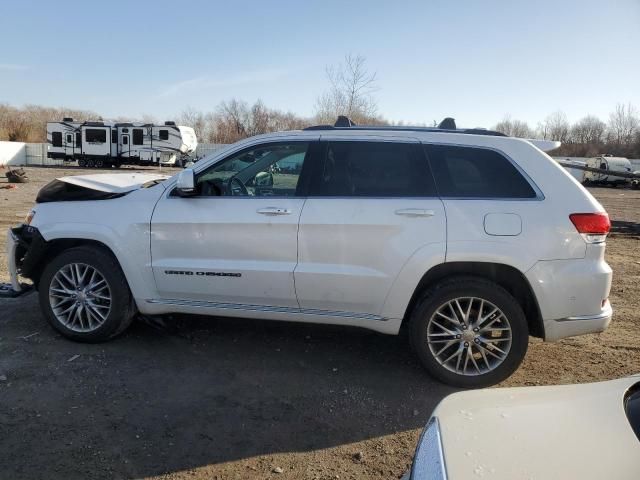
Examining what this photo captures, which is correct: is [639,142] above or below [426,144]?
above

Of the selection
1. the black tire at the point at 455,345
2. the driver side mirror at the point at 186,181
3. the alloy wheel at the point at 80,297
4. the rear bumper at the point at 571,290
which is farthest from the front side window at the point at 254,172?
the rear bumper at the point at 571,290

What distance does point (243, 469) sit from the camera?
10.0ft

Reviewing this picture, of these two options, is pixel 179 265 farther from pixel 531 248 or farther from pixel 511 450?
pixel 511 450

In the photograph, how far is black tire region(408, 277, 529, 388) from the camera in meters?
3.97

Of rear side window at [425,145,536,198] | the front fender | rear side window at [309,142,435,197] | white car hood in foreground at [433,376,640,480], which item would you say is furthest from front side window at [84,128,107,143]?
white car hood in foreground at [433,376,640,480]

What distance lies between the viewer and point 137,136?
38.3 meters

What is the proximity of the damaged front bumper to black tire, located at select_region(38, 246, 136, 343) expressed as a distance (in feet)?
0.53

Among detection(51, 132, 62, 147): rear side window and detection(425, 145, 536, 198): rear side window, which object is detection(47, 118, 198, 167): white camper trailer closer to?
detection(51, 132, 62, 147): rear side window

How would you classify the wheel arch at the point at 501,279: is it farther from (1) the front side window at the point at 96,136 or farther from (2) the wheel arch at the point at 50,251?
(1) the front side window at the point at 96,136

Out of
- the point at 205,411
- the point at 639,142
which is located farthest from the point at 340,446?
the point at 639,142

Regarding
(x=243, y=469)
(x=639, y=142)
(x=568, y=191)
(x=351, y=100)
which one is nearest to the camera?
(x=243, y=469)

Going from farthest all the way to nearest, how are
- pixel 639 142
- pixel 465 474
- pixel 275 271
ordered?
pixel 639 142 → pixel 275 271 → pixel 465 474

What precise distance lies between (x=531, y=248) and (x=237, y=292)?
2.35 m

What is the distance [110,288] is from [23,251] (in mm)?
1090
